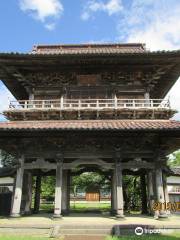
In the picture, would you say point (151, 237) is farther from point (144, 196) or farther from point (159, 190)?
point (144, 196)

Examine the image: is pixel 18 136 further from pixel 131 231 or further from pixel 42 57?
pixel 131 231

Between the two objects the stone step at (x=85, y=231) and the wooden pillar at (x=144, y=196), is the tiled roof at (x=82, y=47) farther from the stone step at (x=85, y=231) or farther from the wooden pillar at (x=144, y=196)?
the stone step at (x=85, y=231)

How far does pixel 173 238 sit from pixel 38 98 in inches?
497

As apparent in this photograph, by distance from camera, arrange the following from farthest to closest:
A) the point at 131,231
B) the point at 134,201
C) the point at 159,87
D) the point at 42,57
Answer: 1. the point at 134,201
2. the point at 159,87
3. the point at 42,57
4. the point at 131,231

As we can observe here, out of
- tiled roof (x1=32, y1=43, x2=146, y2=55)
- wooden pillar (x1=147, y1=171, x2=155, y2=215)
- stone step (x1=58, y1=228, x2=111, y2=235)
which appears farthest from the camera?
tiled roof (x1=32, y1=43, x2=146, y2=55)

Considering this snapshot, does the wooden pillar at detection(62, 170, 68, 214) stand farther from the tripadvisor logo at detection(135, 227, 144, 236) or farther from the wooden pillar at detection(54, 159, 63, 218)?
the tripadvisor logo at detection(135, 227, 144, 236)

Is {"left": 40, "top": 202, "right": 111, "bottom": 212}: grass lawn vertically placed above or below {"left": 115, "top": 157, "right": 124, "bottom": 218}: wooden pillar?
below

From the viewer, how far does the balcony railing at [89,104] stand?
1766 centimetres

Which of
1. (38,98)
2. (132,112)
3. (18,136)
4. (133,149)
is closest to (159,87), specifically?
(132,112)

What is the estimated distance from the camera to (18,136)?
52.3ft

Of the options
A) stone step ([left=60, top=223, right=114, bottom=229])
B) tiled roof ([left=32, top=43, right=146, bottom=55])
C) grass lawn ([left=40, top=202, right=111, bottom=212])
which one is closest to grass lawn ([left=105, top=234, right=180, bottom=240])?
stone step ([left=60, top=223, right=114, bottom=229])

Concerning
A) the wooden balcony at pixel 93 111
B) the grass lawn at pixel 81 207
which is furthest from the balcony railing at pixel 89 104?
the grass lawn at pixel 81 207

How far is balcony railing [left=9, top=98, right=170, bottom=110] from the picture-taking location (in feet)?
57.9

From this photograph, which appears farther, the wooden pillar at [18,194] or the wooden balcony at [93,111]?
the wooden balcony at [93,111]
